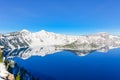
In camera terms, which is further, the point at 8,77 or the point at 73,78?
the point at 73,78

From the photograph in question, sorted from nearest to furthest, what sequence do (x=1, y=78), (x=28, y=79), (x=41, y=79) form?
(x=1, y=78)
(x=28, y=79)
(x=41, y=79)

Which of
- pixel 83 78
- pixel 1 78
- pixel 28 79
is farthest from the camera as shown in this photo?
pixel 83 78

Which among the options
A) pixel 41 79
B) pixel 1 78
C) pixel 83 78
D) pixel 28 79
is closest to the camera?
pixel 1 78

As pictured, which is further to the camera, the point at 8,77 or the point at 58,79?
the point at 58,79

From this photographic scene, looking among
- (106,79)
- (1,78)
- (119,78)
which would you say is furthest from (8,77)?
(119,78)

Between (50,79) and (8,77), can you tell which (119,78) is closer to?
(50,79)

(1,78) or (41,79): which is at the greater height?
(1,78)

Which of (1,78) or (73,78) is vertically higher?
(1,78)

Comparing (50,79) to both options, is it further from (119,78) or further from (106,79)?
(119,78)

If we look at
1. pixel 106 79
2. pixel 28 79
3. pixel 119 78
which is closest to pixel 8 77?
pixel 28 79

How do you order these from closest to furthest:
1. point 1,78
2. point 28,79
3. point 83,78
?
point 1,78 < point 28,79 < point 83,78
